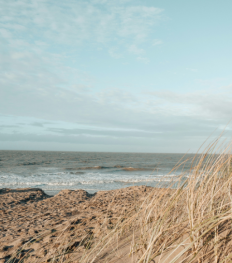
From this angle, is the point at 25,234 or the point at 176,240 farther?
the point at 25,234

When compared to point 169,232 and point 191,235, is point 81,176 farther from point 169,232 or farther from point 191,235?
point 191,235

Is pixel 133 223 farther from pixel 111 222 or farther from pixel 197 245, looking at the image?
pixel 197 245

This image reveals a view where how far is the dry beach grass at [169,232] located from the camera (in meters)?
1.58

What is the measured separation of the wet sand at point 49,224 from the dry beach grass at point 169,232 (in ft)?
0.08

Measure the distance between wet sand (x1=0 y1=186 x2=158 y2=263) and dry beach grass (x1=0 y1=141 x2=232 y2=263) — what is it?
0.02m

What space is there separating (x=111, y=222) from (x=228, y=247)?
236 centimetres

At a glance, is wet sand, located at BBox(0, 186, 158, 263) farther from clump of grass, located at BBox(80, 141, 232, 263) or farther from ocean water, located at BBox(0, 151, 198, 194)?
ocean water, located at BBox(0, 151, 198, 194)

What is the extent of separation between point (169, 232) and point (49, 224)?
11.0 ft

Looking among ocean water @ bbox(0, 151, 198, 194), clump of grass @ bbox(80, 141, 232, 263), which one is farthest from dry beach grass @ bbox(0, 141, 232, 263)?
ocean water @ bbox(0, 151, 198, 194)

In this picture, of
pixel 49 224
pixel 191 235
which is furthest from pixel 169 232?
pixel 49 224

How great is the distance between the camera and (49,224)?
174 inches

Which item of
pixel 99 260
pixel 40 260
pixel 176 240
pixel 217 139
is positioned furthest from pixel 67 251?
pixel 217 139

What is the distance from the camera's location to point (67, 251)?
2.55 meters

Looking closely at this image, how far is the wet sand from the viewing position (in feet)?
9.30
